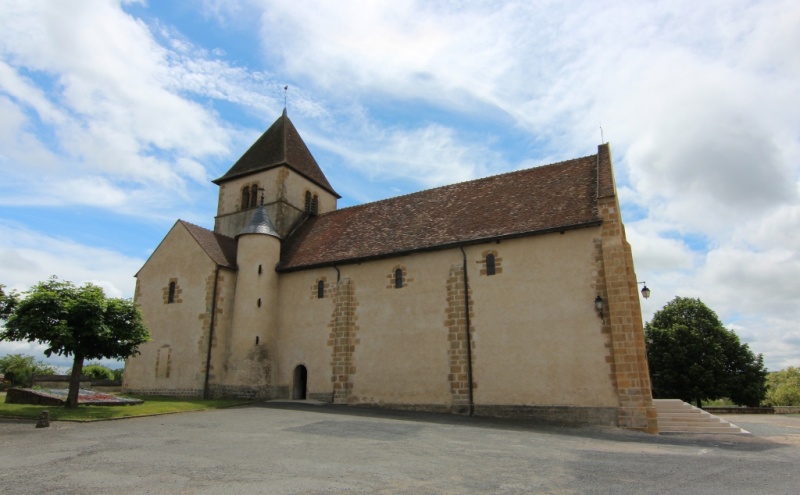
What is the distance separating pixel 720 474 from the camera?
879 cm

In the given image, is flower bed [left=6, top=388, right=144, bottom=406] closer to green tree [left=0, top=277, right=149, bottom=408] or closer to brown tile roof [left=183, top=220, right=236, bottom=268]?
green tree [left=0, top=277, right=149, bottom=408]

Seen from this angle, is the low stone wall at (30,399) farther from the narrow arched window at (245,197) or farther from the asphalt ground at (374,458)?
the narrow arched window at (245,197)

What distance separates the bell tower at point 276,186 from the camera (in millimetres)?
27078

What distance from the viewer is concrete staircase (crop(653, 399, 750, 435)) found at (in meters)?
15.2

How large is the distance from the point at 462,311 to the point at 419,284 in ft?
7.33

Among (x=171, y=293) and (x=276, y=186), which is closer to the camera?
(x=171, y=293)

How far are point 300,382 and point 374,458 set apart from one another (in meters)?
13.4

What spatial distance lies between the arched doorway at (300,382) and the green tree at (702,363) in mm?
24719

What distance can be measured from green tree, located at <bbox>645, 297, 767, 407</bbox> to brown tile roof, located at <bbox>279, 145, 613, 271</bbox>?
20.6m

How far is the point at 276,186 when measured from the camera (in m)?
27.1

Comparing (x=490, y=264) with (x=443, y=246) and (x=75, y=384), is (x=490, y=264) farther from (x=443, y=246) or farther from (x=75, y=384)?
(x=75, y=384)

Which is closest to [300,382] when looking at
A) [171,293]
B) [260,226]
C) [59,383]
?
[260,226]

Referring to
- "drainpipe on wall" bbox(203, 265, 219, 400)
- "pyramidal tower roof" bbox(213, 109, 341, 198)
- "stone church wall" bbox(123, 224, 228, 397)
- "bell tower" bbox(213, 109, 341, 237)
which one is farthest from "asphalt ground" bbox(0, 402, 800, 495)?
"pyramidal tower roof" bbox(213, 109, 341, 198)

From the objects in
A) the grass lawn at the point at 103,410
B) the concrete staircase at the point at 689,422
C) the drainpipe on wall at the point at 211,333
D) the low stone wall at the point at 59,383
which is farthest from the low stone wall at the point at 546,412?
the low stone wall at the point at 59,383
